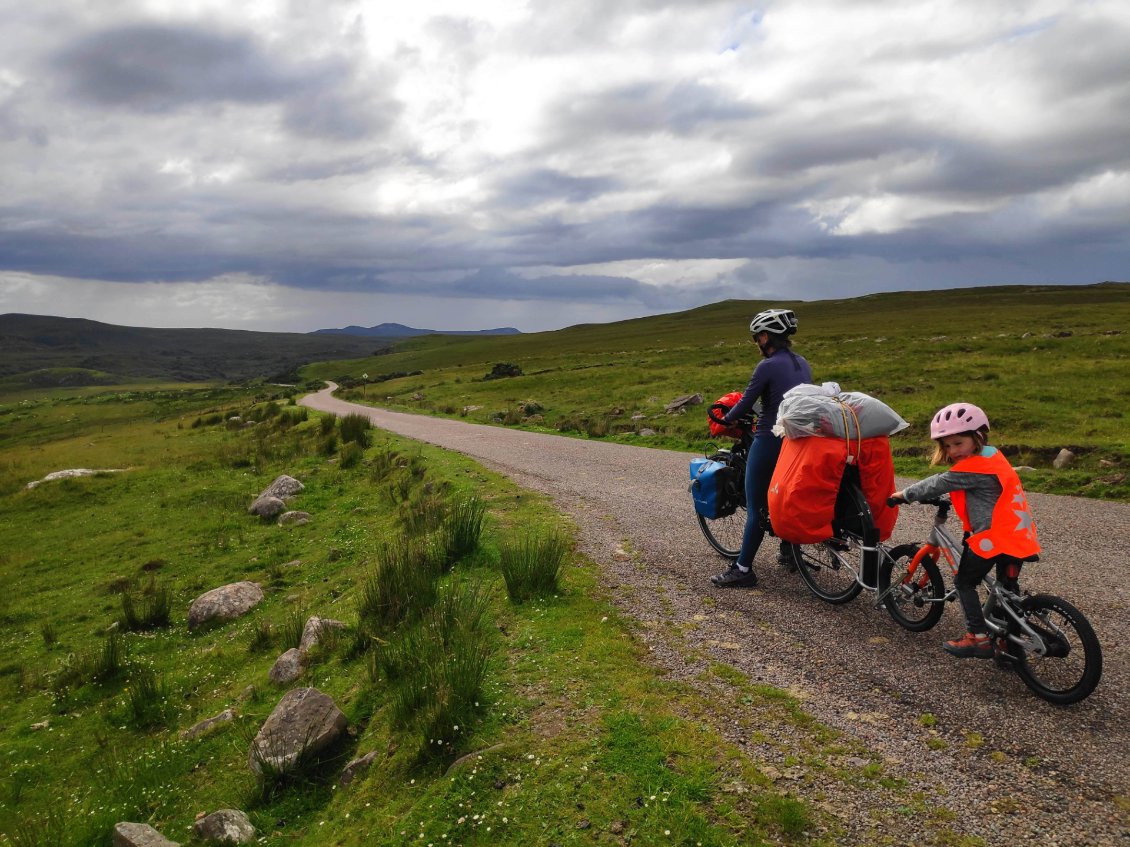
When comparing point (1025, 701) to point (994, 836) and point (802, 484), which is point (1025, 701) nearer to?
point (994, 836)

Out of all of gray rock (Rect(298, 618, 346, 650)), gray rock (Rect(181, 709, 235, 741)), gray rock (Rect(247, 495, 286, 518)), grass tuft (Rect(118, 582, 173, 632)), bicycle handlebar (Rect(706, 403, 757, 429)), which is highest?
bicycle handlebar (Rect(706, 403, 757, 429))

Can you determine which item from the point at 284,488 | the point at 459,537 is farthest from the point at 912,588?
the point at 284,488

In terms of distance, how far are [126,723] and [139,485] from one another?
707 inches

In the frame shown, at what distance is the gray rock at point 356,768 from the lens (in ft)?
17.8

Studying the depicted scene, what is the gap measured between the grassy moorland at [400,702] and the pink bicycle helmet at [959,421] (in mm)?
2554

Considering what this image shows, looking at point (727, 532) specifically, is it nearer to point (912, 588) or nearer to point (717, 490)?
point (717, 490)

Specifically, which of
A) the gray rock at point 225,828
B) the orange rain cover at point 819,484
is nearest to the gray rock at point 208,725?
the gray rock at point 225,828

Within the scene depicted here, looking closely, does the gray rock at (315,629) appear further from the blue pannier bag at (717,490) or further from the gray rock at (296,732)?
the blue pannier bag at (717,490)

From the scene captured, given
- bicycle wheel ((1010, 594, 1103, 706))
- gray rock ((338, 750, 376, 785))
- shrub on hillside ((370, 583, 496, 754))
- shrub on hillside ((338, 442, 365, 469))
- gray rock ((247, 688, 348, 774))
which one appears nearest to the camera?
bicycle wheel ((1010, 594, 1103, 706))

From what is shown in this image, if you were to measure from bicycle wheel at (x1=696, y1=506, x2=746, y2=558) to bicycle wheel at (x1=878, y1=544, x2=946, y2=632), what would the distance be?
8.43 ft

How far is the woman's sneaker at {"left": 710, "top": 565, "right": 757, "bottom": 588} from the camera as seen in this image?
24.8ft

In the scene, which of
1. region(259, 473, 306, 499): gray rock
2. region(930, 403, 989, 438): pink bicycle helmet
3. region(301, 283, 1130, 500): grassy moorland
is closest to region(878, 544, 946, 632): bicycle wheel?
region(930, 403, 989, 438): pink bicycle helmet

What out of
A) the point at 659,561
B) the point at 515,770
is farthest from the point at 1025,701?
the point at 659,561

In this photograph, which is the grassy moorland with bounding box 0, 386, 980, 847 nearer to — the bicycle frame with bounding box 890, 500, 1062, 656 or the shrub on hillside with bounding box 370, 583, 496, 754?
the shrub on hillside with bounding box 370, 583, 496, 754
